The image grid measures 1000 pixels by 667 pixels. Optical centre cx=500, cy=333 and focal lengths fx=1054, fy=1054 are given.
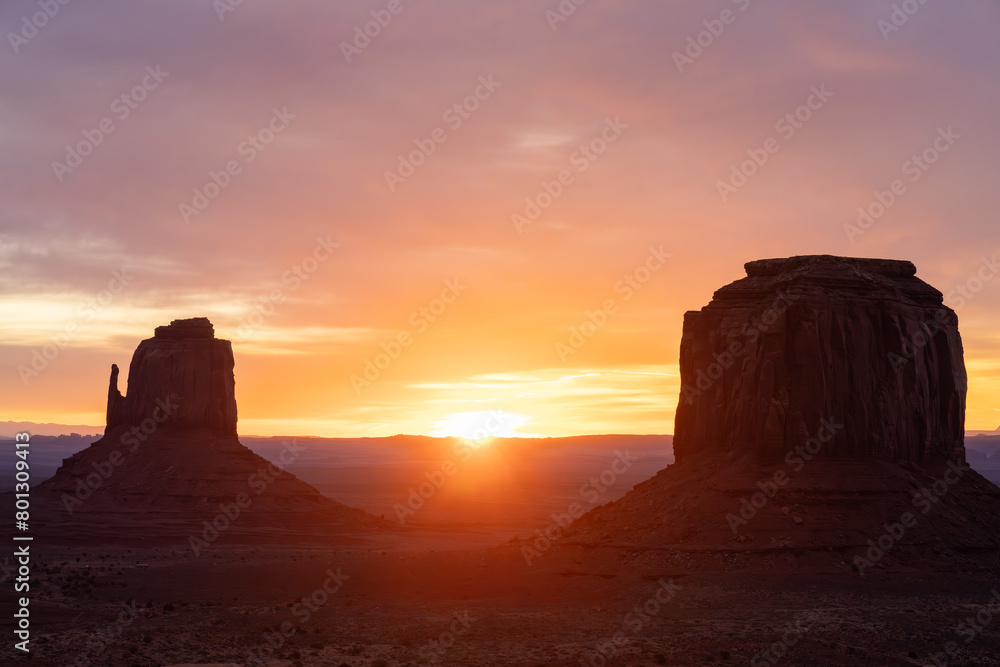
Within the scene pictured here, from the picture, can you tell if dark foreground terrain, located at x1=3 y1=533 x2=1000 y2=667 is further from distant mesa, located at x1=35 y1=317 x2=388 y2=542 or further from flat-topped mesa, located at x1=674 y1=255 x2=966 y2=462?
distant mesa, located at x1=35 y1=317 x2=388 y2=542

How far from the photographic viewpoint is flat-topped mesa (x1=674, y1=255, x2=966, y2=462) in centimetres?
5453

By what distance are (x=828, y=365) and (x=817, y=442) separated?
13.3ft

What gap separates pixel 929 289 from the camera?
197ft

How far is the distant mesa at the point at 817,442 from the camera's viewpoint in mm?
50969

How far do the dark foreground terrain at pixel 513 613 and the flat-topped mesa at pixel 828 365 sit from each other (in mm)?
8366

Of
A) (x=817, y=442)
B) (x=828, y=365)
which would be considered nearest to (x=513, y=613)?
(x=817, y=442)

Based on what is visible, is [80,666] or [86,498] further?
[86,498]

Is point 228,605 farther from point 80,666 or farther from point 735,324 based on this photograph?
point 735,324

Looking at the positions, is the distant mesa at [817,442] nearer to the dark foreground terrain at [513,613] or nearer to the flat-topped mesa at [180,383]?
the dark foreground terrain at [513,613]

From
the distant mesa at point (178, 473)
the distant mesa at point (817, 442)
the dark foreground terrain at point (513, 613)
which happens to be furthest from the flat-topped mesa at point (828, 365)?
the distant mesa at point (178, 473)

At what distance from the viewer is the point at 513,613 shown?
152ft

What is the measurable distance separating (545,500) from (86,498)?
81.2 meters

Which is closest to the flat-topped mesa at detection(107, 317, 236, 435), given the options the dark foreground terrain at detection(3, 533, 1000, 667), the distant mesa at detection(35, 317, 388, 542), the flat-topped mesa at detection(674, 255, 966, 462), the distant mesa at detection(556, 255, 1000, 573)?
the distant mesa at detection(35, 317, 388, 542)

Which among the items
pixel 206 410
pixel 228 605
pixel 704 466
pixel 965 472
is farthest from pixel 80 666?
pixel 206 410
